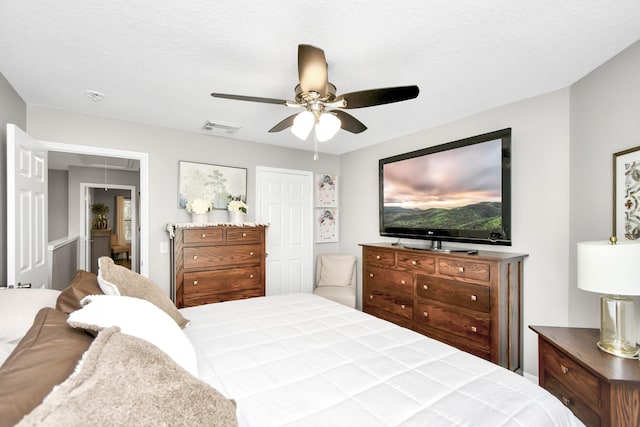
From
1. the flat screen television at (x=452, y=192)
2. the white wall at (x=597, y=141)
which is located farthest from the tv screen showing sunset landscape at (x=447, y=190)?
the white wall at (x=597, y=141)

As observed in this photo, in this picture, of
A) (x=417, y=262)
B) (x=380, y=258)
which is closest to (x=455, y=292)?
(x=417, y=262)

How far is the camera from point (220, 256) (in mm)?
3240

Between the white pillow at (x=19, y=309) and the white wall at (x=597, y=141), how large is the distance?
309cm

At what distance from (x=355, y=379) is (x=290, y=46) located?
1833 millimetres

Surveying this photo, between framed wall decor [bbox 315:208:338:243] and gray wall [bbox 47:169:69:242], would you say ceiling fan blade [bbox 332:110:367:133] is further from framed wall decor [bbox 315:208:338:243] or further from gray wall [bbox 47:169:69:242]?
gray wall [bbox 47:169:69:242]

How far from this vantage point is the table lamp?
57.1 inches

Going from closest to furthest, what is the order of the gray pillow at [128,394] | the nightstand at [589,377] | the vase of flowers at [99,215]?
the gray pillow at [128,394], the nightstand at [589,377], the vase of flowers at [99,215]

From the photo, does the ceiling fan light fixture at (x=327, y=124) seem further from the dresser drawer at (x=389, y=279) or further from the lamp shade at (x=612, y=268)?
the dresser drawer at (x=389, y=279)

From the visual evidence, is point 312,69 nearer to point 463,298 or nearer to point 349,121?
point 349,121

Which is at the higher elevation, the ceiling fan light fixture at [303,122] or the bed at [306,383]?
the ceiling fan light fixture at [303,122]

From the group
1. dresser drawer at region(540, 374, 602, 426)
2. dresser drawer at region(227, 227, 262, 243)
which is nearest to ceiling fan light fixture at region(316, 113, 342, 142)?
dresser drawer at region(227, 227, 262, 243)

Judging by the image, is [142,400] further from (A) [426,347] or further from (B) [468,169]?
(B) [468,169]

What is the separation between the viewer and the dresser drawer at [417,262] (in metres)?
2.81

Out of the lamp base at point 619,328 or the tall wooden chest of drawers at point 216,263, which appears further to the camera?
the tall wooden chest of drawers at point 216,263
